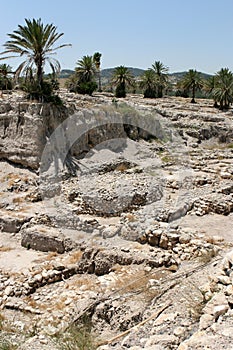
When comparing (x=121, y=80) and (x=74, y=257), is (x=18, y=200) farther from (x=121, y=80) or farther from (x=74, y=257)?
(x=121, y=80)

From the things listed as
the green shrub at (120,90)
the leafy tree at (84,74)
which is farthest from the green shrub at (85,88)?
the green shrub at (120,90)

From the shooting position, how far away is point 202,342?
330 centimetres

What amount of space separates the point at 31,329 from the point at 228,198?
6287mm

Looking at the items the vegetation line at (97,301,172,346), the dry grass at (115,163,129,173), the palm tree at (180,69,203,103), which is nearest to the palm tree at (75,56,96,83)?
the palm tree at (180,69,203,103)

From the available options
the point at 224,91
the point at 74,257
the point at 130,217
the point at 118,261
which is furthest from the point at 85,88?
the point at 118,261

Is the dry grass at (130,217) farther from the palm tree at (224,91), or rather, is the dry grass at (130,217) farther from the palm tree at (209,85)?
the palm tree at (209,85)

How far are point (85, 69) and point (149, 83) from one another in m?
6.77

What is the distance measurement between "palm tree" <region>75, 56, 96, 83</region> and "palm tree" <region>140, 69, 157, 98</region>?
556 centimetres

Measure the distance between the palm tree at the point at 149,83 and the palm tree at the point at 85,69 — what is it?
18.3 feet

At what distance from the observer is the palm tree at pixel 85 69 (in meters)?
30.2

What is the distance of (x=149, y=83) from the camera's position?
111ft

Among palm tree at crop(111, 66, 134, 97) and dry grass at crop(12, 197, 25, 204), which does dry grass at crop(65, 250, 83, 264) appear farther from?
palm tree at crop(111, 66, 134, 97)

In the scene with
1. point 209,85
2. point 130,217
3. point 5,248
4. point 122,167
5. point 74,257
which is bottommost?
point 5,248

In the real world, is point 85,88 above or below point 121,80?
below
